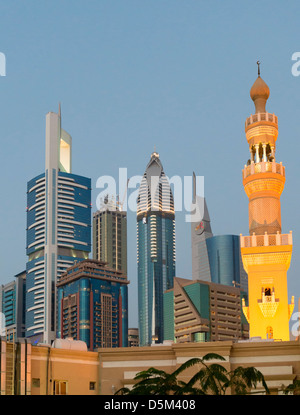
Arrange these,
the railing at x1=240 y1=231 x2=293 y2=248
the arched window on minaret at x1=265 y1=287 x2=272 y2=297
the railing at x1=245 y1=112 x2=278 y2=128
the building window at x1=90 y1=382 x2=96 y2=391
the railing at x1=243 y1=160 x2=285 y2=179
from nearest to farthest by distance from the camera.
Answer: the building window at x1=90 y1=382 x2=96 y2=391 → the arched window on minaret at x1=265 y1=287 x2=272 y2=297 → the railing at x1=240 y1=231 x2=293 y2=248 → the railing at x1=243 y1=160 x2=285 y2=179 → the railing at x1=245 y1=112 x2=278 y2=128

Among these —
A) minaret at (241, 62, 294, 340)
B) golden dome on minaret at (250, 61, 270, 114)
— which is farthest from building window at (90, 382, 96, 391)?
golden dome on minaret at (250, 61, 270, 114)

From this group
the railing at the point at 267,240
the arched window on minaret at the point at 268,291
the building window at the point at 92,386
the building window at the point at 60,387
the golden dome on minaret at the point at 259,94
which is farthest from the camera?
the golden dome on minaret at the point at 259,94

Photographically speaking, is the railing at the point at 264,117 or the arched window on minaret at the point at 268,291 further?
the railing at the point at 264,117

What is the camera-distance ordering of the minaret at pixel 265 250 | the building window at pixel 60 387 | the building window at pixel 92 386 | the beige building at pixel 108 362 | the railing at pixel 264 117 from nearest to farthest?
the beige building at pixel 108 362
the building window at pixel 60 387
the building window at pixel 92 386
the minaret at pixel 265 250
the railing at pixel 264 117

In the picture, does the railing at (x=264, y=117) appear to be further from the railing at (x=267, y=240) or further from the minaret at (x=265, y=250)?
the railing at (x=267, y=240)

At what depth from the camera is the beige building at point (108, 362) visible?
4666 centimetres

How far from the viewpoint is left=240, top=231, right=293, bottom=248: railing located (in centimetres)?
6128

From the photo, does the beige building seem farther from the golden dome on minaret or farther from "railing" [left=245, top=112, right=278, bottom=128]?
the golden dome on minaret

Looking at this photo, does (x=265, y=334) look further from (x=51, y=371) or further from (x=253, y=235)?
(x=51, y=371)

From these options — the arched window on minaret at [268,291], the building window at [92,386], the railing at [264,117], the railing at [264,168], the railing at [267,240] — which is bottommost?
the building window at [92,386]

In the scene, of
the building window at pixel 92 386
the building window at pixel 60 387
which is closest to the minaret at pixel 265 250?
the building window at pixel 92 386

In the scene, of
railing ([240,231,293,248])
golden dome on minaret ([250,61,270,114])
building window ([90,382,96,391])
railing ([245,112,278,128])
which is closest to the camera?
building window ([90,382,96,391])

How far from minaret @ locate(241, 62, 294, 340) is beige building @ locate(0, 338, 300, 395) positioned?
9543 mm

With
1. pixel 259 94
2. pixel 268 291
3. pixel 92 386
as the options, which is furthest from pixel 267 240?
pixel 92 386
